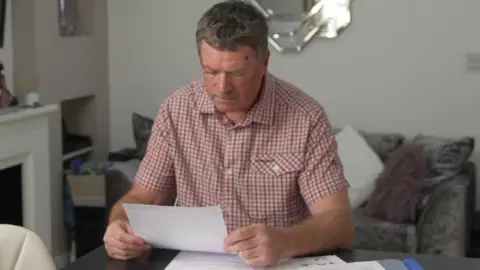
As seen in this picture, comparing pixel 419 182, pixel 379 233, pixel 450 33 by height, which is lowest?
pixel 379 233

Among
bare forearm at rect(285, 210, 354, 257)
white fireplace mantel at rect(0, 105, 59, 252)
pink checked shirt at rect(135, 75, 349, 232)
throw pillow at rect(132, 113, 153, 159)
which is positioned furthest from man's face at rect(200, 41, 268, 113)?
throw pillow at rect(132, 113, 153, 159)

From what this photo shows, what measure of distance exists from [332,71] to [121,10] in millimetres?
1383

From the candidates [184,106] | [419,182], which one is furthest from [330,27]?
[184,106]

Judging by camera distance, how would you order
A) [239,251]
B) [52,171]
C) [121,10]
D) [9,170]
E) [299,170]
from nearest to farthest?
1. [239,251]
2. [299,170]
3. [9,170]
4. [52,171]
5. [121,10]

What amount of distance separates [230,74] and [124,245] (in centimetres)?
46

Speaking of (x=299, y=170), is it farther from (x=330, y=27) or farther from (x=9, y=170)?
(x=330, y=27)

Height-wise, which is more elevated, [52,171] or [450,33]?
[450,33]

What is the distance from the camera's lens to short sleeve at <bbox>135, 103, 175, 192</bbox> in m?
1.92

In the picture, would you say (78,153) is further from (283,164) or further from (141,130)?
(283,164)

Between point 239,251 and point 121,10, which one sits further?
point 121,10

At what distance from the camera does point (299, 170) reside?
1848 mm

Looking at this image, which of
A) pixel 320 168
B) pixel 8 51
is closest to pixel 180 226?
pixel 320 168

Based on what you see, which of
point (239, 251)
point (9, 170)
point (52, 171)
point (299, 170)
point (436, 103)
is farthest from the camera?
point (436, 103)

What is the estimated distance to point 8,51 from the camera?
11.6ft
